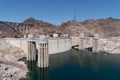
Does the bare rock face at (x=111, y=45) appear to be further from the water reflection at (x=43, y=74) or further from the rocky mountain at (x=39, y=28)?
the water reflection at (x=43, y=74)

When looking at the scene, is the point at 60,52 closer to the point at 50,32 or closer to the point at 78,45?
the point at 78,45

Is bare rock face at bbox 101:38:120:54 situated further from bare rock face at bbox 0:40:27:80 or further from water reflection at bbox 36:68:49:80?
water reflection at bbox 36:68:49:80

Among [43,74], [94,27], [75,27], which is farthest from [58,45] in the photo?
[94,27]

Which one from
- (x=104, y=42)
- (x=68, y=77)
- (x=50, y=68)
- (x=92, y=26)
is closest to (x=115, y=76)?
(x=68, y=77)

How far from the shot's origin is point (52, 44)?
222 ft

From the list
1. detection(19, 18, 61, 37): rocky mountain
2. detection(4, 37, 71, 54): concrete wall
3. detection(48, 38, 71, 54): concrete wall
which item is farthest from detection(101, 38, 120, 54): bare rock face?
detection(19, 18, 61, 37): rocky mountain

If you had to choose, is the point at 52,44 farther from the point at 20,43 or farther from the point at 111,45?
the point at 111,45

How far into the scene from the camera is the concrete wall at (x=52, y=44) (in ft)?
205

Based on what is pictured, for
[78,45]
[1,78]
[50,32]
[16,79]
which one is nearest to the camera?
[1,78]

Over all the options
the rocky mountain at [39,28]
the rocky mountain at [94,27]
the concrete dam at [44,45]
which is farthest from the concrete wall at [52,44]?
the rocky mountain at [94,27]

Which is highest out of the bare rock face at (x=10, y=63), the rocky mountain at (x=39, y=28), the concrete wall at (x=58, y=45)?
the rocky mountain at (x=39, y=28)

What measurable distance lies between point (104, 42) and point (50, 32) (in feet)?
105

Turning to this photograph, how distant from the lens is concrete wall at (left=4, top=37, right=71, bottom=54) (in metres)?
62.4

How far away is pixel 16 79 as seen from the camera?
33.4m
